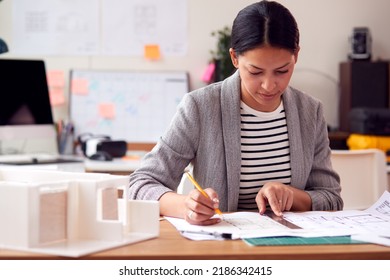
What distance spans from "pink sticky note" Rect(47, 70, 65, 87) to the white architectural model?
2.76 metres

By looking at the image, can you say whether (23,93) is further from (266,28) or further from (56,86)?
(266,28)

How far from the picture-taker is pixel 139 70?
405cm

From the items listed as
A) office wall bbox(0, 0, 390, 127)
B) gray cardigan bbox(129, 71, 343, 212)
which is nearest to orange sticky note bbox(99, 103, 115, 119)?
office wall bbox(0, 0, 390, 127)

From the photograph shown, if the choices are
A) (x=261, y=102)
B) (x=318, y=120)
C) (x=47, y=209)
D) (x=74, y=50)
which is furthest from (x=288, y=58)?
(x=74, y=50)

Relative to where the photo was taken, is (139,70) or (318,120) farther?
(139,70)

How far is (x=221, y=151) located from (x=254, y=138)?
0.39 ft

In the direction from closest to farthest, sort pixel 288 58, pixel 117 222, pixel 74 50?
pixel 117 222, pixel 288 58, pixel 74 50

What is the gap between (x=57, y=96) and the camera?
4051 mm

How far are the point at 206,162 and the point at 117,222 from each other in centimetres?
65

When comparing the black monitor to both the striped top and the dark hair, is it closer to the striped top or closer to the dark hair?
the striped top

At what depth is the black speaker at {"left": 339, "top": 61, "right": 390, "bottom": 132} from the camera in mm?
3957

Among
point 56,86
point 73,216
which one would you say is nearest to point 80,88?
point 56,86

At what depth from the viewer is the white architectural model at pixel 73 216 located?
3.91ft
